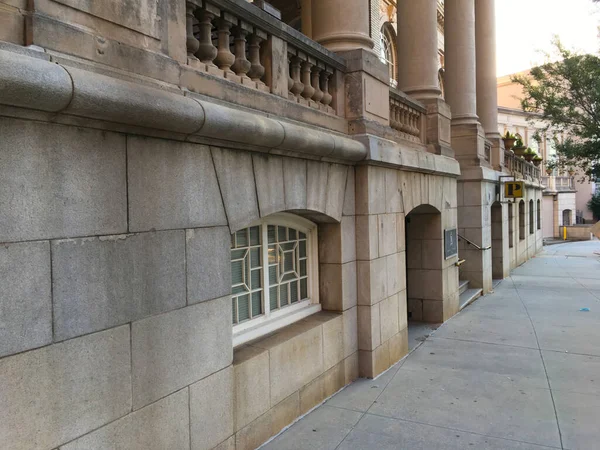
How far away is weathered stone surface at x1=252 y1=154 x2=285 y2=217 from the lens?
4484mm

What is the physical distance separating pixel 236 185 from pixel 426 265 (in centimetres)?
625

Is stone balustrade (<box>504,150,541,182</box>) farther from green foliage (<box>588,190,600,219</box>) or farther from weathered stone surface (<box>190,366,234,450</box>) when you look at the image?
green foliage (<box>588,190,600,219</box>)

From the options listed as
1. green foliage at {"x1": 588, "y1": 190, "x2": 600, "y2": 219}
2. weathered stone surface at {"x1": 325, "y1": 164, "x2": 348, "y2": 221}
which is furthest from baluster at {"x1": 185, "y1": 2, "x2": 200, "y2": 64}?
green foliage at {"x1": 588, "y1": 190, "x2": 600, "y2": 219}

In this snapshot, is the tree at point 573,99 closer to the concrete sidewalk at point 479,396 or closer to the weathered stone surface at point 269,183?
the concrete sidewalk at point 479,396

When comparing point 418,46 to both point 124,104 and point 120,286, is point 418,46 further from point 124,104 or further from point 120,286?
point 120,286

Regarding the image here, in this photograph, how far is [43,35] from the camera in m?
2.83

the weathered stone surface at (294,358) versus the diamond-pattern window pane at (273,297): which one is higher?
the diamond-pattern window pane at (273,297)

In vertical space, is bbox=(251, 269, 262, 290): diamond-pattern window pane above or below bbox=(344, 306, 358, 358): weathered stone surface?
above

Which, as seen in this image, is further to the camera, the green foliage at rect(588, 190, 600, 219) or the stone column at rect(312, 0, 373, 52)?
the green foliage at rect(588, 190, 600, 219)

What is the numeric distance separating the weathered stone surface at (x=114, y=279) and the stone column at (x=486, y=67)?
1427cm

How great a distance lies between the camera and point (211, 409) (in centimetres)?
389

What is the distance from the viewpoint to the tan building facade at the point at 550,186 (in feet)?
147

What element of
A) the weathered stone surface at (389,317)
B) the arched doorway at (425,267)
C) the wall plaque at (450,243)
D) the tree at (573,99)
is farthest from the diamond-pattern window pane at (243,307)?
the tree at (573,99)

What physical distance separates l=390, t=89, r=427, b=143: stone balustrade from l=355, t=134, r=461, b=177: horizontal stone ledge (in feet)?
0.72
